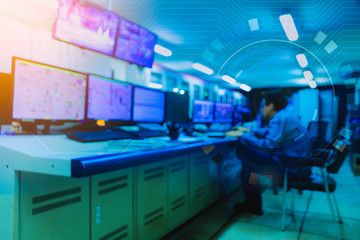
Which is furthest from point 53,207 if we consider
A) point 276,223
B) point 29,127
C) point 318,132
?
point 276,223

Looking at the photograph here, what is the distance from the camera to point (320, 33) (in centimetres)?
50

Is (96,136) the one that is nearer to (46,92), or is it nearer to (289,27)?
(46,92)

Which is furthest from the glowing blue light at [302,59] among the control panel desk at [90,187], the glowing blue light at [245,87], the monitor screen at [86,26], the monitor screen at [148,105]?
the monitor screen at [86,26]

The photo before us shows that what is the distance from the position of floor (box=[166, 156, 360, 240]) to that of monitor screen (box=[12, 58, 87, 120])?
1156mm

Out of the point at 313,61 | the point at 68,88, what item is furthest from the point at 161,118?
the point at 313,61

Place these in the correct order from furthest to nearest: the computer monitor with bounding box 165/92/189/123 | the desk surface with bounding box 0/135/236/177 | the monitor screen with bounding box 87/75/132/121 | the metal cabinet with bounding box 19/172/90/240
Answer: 1. the computer monitor with bounding box 165/92/189/123
2. the monitor screen with bounding box 87/75/132/121
3. the metal cabinet with bounding box 19/172/90/240
4. the desk surface with bounding box 0/135/236/177

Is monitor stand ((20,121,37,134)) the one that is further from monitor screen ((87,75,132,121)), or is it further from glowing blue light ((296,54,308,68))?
glowing blue light ((296,54,308,68))

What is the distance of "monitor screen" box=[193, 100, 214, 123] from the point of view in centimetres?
156

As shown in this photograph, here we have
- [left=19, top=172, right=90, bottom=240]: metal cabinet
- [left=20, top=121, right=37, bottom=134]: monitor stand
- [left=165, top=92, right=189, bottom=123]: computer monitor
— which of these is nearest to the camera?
[left=19, top=172, right=90, bottom=240]: metal cabinet

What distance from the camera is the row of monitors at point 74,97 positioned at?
1.25m

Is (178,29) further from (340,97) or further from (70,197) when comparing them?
(70,197)

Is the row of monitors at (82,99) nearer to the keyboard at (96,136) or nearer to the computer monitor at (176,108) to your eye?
the computer monitor at (176,108)

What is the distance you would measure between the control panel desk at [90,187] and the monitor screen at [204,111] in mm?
227

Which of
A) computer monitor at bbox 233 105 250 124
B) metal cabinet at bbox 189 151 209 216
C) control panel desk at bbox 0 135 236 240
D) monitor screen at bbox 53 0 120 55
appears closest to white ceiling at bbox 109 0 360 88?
computer monitor at bbox 233 105 250 124
